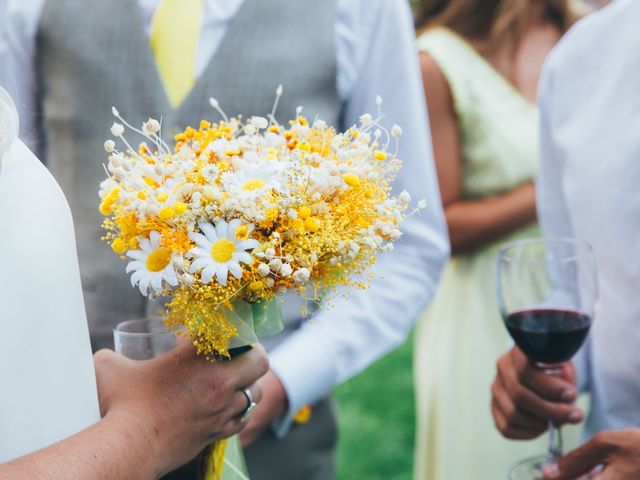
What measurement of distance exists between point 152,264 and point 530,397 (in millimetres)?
875

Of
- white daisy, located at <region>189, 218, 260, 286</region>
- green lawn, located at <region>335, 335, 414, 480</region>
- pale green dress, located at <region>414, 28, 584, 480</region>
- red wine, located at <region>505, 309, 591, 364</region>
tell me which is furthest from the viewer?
green lawn, located at <region>335, 335, 414, 480</region>

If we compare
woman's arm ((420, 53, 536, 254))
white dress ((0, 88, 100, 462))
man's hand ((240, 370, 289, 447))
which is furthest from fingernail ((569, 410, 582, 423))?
woman's arm ((420, 53, 536, 254))

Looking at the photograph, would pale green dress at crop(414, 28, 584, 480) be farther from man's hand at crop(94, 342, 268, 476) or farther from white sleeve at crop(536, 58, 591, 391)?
man's hand at crop(94, 342, 268, 476)

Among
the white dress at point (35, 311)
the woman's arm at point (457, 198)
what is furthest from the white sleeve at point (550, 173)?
the white dress at point (35, 311)

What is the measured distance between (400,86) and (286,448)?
881 mm

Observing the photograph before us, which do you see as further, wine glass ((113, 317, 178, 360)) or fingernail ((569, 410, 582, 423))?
fingernail ((569, 410, 582, 423))

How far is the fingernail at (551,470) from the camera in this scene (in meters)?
1.39

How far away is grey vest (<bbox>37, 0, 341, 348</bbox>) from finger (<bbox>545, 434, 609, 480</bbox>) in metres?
0.65

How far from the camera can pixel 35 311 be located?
92 centimetres

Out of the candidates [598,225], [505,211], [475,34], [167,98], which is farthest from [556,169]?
[475,34]

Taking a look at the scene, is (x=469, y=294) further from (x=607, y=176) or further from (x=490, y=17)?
(x=607, y=176)

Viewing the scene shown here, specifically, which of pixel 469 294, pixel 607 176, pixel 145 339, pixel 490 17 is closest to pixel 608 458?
pixel 607 176

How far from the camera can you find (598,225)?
159 cm

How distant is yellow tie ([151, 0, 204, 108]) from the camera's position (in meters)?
1.72
